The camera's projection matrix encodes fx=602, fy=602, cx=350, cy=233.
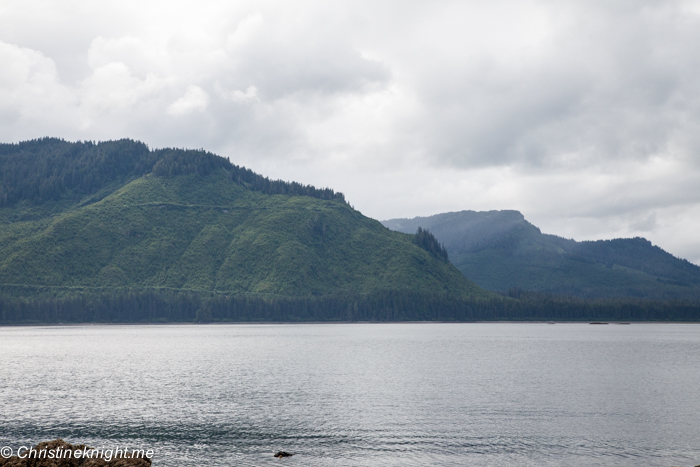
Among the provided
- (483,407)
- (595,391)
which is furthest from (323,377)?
(595,391)

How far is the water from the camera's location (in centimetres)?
5962

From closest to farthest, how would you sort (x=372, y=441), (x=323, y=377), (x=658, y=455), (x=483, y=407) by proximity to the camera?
(x=658, y=455), (x=372, y=441), (x=483, y=407), (x=323, y=377)

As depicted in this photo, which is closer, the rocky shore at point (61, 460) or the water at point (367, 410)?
the rocky shore at point (61, 460)

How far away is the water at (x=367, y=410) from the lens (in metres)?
59.6

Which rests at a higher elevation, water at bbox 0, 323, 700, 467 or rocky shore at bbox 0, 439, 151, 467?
rocky shore at bbox 0, 439, 151, 467

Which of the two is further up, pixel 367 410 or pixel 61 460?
pixel 61 460

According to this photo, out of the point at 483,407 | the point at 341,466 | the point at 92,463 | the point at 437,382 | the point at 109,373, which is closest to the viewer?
the point at 92,463

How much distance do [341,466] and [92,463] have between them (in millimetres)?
21378

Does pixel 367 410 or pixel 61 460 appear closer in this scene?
pixel 61 460

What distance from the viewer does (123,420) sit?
7494 cm

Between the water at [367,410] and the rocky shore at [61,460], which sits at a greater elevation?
the rocky shore at [61,460]

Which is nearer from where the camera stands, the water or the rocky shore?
the rocky shore

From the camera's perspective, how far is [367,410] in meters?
81.9

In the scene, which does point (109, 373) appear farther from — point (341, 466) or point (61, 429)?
point (341, 466)
